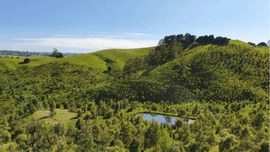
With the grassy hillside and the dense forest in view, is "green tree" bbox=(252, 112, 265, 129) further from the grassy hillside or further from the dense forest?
the grassy hillside

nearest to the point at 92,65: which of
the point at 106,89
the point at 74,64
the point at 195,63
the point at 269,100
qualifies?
the point at 74,64

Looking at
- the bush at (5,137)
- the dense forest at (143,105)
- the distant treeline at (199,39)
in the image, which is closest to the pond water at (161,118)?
the dense forest at (143,105)

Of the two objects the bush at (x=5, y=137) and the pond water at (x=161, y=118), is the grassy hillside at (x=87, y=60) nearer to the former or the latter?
the pond water at (x=161, y=118)

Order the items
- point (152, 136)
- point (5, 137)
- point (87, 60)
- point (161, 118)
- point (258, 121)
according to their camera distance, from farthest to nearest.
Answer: point (87, 60) < point (161, 118) < point (258, 121) < point (152, 136) < point (5, 137)

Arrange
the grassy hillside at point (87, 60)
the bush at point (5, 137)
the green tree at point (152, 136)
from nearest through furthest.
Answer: the bush at point (5, 137) < the green tree at point (152, 136) < the grassy hillside at point (87, 60)

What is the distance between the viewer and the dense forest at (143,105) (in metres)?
32.8

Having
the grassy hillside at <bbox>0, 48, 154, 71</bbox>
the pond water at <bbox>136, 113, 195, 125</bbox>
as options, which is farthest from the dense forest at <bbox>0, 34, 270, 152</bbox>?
the grassy hillside at <bbox>0, 48, 154, 71</bbox>

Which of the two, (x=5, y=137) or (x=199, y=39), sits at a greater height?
(x=199, y=39)

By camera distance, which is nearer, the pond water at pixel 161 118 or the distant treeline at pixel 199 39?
the pond water at pixel 161 118

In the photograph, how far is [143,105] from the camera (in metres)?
64.3

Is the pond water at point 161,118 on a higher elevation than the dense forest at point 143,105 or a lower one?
lower

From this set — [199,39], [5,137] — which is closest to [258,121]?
[5,137]

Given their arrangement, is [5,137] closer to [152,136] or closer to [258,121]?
[152,136]

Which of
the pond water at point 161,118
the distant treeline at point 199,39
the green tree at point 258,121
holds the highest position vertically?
the distant treeline at point 199,39
